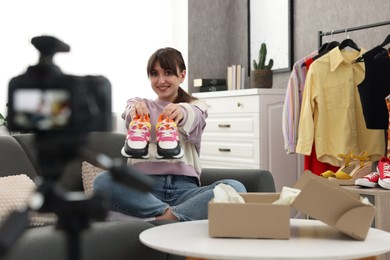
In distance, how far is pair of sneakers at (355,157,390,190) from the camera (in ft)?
9.13

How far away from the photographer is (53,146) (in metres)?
0.48

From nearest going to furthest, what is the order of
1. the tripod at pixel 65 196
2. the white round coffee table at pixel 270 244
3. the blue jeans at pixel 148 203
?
the tripod at pixel 65 196 < the white round coffee table at pixel 270 244 < the blue jeans at pixel 148 203

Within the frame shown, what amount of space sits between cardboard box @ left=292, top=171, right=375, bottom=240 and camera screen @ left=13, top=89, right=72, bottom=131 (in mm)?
1124

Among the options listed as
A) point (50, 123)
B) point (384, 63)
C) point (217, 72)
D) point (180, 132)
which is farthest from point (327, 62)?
point (50, 123)

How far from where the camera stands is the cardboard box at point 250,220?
1.51 metres

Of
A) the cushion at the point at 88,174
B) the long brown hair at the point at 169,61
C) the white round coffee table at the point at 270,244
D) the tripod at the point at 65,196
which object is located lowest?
the white round coffee table at the point at 270,244

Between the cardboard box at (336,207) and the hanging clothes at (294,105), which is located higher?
the hanging clothes at (294,105)

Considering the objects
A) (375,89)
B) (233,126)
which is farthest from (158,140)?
(233,126)

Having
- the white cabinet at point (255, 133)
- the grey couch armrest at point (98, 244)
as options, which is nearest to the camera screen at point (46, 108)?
the grey couch armrest at point (98, 244)

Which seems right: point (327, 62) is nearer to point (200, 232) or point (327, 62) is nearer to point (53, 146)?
point (200, 232)

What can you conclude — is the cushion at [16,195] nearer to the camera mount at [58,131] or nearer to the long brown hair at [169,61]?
the long brown hair at [169,61]

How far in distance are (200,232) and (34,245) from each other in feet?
1.46

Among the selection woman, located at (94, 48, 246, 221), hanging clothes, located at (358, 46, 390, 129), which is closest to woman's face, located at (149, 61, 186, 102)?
woman, located at (94, 48, 246, 221)

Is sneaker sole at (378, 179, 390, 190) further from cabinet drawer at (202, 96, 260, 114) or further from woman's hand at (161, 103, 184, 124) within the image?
cabinet drawer at (202, 96, 260, 114)
